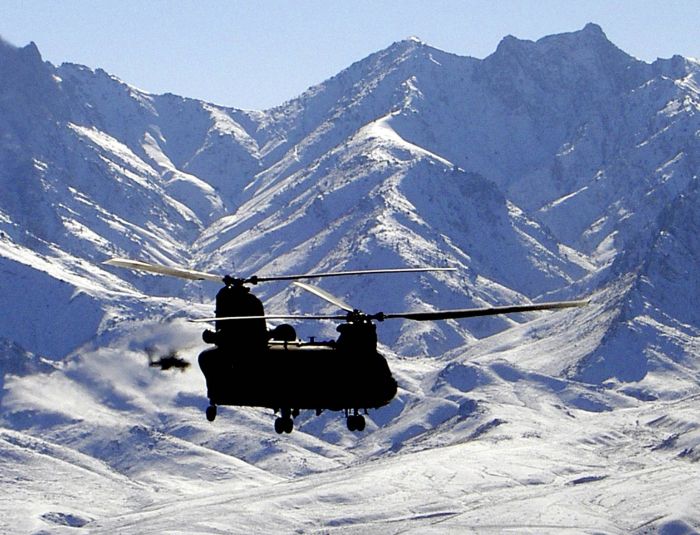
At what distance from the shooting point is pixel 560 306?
74.9m

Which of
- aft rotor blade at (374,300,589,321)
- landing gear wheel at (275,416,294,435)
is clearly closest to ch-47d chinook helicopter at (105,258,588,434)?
landing gear wheel at (275,416,294,435)

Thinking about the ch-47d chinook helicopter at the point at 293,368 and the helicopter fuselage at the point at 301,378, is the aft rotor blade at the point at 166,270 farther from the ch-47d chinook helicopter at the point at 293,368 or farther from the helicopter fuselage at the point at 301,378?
the helicopter fuselage at the point at 301,378

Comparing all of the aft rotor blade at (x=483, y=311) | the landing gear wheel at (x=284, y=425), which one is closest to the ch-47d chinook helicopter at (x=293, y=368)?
the landing gear wheel at (x=284, y=425)

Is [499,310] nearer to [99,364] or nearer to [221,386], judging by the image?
[221,386]

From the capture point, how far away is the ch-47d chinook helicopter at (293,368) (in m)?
82.3

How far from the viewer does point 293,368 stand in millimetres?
83000

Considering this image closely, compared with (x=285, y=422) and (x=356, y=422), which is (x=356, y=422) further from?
(x=285, y=422)

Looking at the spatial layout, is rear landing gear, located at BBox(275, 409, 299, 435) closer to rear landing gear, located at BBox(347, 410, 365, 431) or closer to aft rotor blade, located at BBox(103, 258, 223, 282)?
rear landing gear, located at BBox(347, 410, 365, 431)

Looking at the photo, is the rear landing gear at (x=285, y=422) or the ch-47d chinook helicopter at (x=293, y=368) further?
the rear landing gear at (x=285, y=422)

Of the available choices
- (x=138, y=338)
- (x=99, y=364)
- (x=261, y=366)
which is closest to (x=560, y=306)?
(x=261, y=366)

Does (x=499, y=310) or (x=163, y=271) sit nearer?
(x=499, y=310)

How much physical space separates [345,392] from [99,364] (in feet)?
217

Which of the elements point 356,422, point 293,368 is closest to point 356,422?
point 356,422

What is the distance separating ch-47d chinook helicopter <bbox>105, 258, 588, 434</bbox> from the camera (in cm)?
8231
